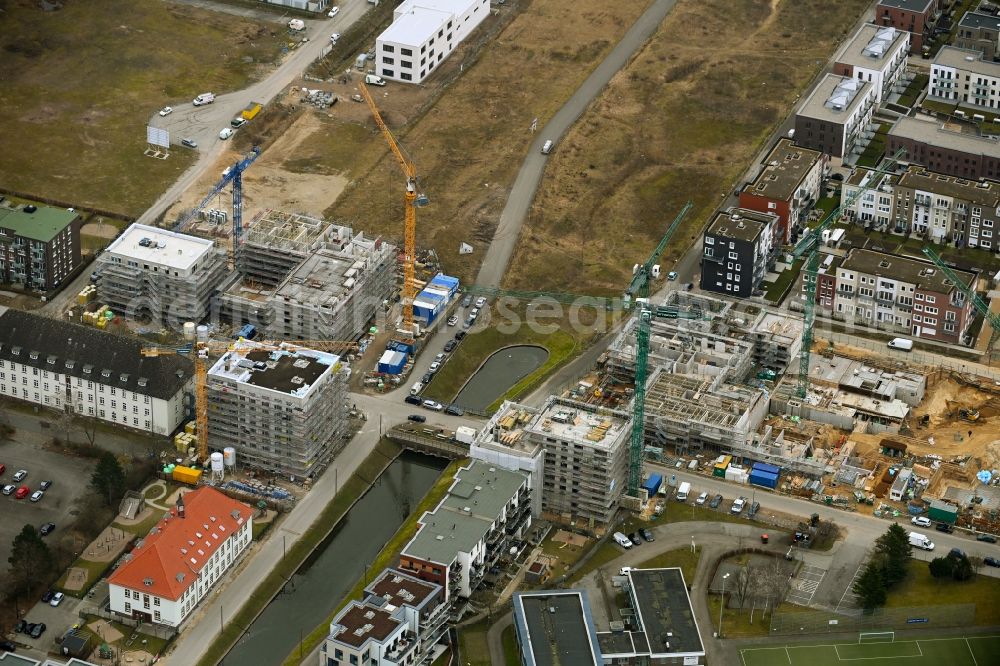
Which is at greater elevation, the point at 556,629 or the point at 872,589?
the point at 872,589

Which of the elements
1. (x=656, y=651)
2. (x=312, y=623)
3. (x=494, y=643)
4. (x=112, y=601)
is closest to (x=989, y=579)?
(x=656, y=651)

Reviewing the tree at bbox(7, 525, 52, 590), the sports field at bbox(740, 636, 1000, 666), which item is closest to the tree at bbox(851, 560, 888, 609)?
the sports field at bbox(740, 636, 1000, 666)

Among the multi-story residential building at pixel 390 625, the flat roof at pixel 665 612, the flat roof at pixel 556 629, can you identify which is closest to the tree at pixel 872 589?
the flat roof at pixel 665 612

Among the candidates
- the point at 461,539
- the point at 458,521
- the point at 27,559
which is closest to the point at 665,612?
the point at 461,539

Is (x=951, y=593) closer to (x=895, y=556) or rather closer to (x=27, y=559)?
(x=895, y=556)

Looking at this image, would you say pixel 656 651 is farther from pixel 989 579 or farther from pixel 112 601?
pixel 112 601
